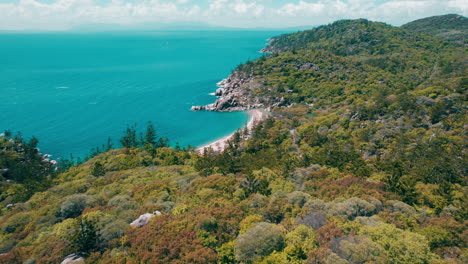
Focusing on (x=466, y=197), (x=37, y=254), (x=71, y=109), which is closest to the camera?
(x=37, y=254)

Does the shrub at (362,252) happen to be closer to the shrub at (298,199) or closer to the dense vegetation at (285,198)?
the dense vegetation at (285,198)

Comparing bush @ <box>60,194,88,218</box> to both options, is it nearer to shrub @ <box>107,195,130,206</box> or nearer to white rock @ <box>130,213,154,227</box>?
shrub @ <box>107,195,130,206</box>

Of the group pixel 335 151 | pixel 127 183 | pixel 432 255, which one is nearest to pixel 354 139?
pixel 335 151

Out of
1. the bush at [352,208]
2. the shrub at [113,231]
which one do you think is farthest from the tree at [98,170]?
the bush at [352,208]

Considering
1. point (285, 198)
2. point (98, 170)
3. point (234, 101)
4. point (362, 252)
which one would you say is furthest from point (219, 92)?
point (362, 252)

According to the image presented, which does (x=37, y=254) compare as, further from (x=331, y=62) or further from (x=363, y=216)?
(x=331, y=62)

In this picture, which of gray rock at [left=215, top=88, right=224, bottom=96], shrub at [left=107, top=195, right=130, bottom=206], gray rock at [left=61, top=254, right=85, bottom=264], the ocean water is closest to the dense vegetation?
shrub at [left=107, top=195, right=130, bottom=206]
